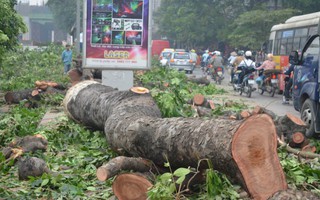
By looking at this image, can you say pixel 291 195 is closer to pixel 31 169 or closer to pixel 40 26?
pixel 31 169

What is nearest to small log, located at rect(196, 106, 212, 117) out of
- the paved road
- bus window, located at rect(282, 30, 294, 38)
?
the paved road

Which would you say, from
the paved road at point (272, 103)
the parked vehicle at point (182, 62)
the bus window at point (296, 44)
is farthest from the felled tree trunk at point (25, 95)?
the parked vehicle at point (182, 62)

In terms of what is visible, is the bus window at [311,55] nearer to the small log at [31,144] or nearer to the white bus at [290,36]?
the small log at [31,144]

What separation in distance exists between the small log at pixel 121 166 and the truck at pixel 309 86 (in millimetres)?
4723

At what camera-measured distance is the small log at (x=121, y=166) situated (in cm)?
605

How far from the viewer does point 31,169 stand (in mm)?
7008

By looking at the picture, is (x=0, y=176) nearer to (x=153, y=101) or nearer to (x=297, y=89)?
(x=153, y=101)

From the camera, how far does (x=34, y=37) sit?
130 metres

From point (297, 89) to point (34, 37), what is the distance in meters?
122

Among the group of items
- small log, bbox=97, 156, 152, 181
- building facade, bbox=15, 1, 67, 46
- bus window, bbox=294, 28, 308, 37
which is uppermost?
bus window, bbox=294, 28, 308, 37

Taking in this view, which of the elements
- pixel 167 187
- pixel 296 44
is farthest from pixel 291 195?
pixel 296 44

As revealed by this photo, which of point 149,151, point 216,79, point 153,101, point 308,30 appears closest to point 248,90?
point 308,30

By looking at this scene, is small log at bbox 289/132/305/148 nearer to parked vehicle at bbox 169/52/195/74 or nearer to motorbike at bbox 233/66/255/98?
motorbike at bbox 233/66/255/98

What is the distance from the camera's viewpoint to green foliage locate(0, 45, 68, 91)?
19327 millimetres
